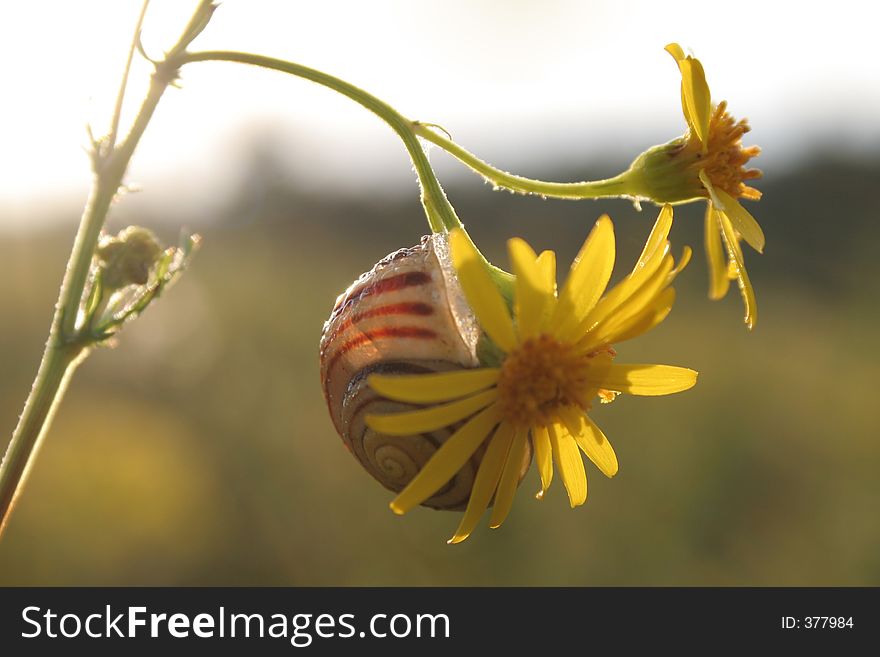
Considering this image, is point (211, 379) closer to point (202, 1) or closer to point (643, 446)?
point (643, 446)

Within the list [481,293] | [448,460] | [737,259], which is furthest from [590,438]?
[737,259]

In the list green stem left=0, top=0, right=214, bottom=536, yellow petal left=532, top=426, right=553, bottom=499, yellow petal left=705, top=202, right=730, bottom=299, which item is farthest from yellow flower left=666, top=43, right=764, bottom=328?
green stem left=0, top=0, right=214, bottom=536

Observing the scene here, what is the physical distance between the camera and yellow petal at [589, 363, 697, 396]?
189 cm

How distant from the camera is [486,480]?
184cm

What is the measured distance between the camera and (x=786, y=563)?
9352mm

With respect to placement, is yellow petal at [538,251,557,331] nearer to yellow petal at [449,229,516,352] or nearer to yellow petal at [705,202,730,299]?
yellow petal at [449,229,516,352]

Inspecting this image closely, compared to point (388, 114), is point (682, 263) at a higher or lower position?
lower

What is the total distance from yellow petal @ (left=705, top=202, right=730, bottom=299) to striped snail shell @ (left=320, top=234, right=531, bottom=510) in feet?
3.06

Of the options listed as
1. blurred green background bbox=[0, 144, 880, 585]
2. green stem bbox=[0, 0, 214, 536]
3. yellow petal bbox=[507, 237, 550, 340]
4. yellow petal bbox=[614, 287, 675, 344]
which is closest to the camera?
yellow petal bbox=[507, 237, 550, 340]

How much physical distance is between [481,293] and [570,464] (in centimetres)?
60

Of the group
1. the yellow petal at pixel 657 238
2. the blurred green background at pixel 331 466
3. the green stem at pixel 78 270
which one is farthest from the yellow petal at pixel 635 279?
the blurred green background at pixel 331 466

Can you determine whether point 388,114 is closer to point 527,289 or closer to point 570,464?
point 527,289
